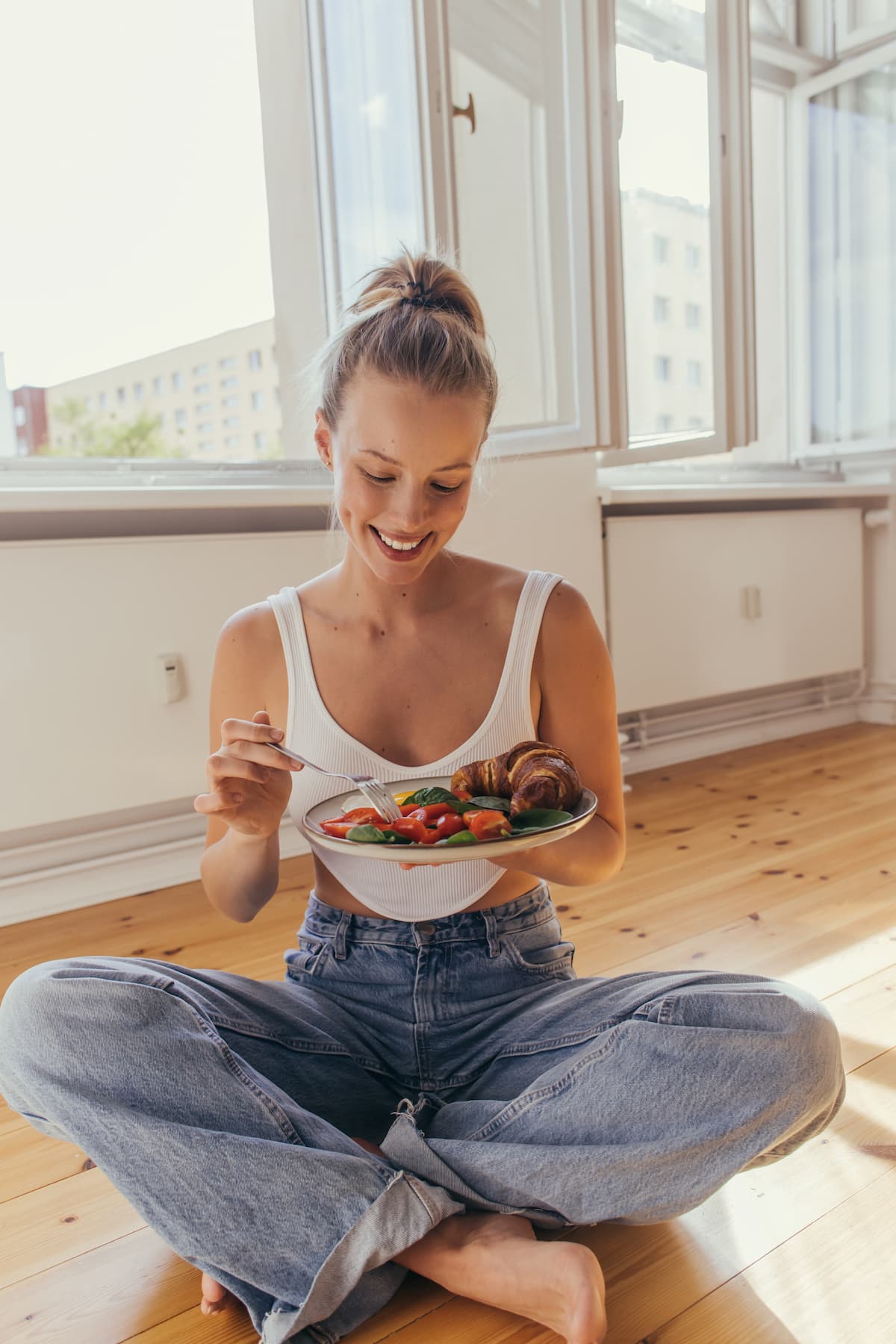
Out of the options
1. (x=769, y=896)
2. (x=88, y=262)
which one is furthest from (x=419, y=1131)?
(x=88, y=262)

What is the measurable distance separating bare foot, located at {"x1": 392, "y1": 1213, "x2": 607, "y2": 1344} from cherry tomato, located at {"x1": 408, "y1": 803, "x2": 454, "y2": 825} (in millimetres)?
357

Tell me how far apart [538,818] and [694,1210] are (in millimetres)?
478

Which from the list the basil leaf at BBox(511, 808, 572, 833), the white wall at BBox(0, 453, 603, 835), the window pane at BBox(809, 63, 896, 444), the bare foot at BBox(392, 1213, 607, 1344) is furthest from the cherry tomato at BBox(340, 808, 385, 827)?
the window pane at BBox(809, 63, 896, 444)

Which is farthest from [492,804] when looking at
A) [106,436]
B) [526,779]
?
[106,436]

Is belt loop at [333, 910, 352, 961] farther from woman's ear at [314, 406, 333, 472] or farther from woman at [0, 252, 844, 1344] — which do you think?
woman's ear at [314, 406, 333, 472]

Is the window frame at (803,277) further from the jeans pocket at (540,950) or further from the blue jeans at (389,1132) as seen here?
the blue jeans at (389,1132)

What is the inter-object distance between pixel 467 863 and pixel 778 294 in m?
3.68

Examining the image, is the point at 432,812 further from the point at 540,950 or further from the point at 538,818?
the point at 540,950

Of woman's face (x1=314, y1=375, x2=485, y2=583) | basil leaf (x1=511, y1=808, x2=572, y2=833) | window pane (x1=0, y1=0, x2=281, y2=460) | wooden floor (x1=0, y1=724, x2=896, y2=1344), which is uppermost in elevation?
window pane (x1=0, y1=0, x2=281, y2=460)

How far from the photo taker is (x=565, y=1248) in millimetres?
841

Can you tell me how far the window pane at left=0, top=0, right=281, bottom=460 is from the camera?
2.37 m

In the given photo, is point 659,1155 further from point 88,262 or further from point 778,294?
point 778,294

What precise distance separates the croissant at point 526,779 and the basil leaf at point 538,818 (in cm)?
1

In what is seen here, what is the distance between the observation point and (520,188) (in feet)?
7.98
